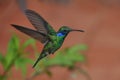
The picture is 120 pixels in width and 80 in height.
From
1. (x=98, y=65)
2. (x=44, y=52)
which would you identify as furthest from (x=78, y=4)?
(x=44, y=52)

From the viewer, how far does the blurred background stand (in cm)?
411

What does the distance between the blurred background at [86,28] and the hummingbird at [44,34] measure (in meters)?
3.19

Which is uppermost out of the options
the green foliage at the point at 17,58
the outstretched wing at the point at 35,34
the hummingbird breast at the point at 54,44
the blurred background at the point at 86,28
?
the outstretched wing at the point at 35,34

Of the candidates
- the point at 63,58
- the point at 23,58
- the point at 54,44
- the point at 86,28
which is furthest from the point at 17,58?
the point at 86,28

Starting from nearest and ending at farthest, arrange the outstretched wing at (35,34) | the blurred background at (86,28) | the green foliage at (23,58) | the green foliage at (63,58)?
the outstretched wing at (35,34) → the green foliage at (23,58) → the green foliage at (63,58) → the blurred background at (86,28)

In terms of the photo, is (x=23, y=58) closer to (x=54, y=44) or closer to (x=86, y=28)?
(x=54, y=44)

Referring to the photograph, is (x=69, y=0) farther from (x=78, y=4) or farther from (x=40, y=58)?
(x=40, y=58)

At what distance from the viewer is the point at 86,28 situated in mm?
4980

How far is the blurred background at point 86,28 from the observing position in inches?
162

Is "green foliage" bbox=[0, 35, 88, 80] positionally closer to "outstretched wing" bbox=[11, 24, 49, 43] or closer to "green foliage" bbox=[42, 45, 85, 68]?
"green foliage" bbox=[42, 45, 85, 68]

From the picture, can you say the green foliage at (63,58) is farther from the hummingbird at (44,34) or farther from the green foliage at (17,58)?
the hummingbird at (44,34)

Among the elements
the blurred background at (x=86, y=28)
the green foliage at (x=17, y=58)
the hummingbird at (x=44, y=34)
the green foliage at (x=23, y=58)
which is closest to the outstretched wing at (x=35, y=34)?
the hummingbird at (x=44, y=34)

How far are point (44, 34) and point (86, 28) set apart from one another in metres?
4.42

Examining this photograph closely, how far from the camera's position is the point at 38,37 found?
58 centimetres
